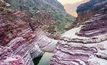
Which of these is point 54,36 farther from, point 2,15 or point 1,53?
point 1,53

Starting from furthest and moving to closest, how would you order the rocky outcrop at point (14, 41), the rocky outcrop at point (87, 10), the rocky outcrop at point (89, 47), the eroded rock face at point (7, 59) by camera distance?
the rocky outcrop at point (87, 10) → the rocky outcrop at point (89, 47) → the rocky outcrop at point (14, 41) → the eroded rock face at point (7, 59)

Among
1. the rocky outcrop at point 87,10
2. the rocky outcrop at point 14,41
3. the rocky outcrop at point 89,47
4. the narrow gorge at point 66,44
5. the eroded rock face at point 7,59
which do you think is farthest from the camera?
the rocky outcrop at point 87,10

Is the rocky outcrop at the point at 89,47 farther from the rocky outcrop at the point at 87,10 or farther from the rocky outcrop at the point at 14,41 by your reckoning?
the rocky outcrop at the point at 87,10

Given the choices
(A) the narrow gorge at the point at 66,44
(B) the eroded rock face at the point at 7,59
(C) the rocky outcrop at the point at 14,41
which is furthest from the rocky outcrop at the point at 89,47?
(B) the eroded rock face at the point at 7,59

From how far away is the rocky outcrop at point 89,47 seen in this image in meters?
13.9

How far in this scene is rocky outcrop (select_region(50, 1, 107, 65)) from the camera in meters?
13.9

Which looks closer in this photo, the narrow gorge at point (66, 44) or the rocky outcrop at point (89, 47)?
the narrow gorge at point (66, 44)

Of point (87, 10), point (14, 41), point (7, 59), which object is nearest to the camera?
point (7, 59)

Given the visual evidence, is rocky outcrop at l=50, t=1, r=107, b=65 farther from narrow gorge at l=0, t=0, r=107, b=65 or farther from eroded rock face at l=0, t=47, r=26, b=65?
eroded rock face at l=0, t=47, r=26, b=65

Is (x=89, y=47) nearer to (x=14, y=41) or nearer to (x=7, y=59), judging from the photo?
(x=7, y=59)

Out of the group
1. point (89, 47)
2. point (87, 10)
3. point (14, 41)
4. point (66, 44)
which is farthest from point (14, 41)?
point (87, 10)

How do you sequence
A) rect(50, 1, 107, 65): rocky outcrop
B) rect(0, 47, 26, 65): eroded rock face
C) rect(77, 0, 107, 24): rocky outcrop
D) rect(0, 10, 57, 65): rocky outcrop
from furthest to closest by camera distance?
Result: rect(77, 0, 107, 24): rocky outcrop → rect(50, 1, 107, 65): rocky outcrop → rect(0, 10, 57, 65): rocky outcrop → rect(0, 47, 26, 65): eroded rock face

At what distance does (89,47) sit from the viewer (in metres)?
15.9

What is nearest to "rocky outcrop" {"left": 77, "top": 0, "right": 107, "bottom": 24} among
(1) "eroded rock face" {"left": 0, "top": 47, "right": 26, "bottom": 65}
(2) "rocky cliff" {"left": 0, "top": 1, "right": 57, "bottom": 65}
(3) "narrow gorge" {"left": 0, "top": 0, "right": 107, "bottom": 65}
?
(2) "rocky cliff" {"left": 0, "top": 1, "right": 57, "bottom": 65}
